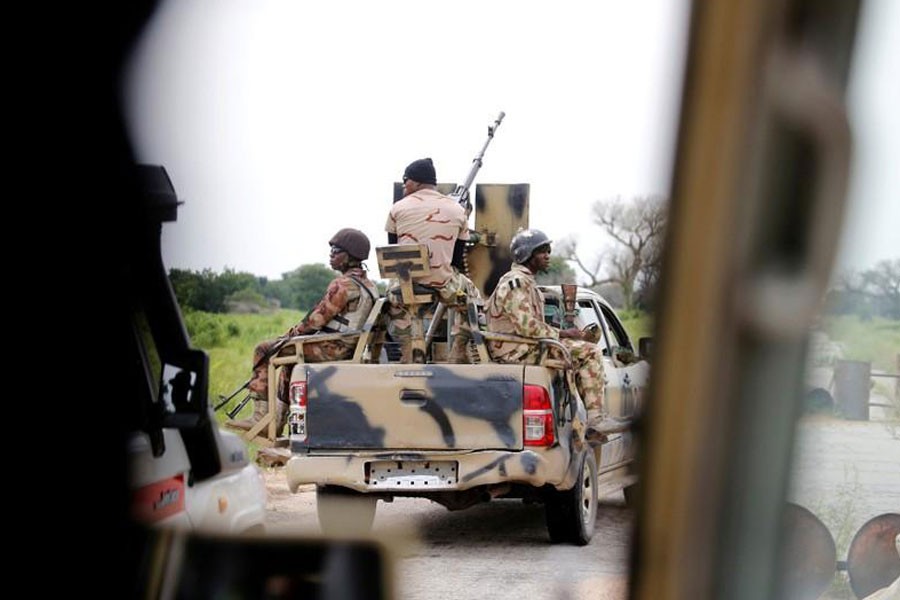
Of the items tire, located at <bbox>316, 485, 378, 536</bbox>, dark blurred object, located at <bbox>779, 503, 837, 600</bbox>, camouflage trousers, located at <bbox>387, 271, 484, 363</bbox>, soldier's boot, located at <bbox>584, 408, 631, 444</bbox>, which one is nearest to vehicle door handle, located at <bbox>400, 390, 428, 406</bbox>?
camouflage trousers, located at <bbox>387, 271, 484, 363</bbox>

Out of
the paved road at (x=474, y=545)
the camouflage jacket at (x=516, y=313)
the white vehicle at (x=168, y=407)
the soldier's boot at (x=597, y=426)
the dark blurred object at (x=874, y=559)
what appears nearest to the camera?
the white vehicle at (x=168, y=407)

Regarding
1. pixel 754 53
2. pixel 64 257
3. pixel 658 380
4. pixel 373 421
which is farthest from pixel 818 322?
pixel 373 421

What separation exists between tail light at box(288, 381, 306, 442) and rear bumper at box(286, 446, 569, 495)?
7.6 inches

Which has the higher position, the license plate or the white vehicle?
the white vehicle

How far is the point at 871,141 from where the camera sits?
1192mm

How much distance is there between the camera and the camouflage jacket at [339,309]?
8992 mm

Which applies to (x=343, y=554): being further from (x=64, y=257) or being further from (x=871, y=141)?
(x=871, y=141)

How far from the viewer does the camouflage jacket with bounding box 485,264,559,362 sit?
8.33 metres

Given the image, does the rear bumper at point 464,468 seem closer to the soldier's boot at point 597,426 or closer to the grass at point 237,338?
the soldier's boot at point 597,426

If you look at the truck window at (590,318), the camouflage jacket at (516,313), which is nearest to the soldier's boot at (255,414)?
the camouflage jacket at (516,313)

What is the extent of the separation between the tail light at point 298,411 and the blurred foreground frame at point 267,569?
18.2 ft

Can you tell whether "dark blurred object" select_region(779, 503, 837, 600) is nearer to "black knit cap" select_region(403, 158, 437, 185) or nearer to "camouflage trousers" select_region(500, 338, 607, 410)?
"camouflage trousers" select_region(500, 338, 607, 410)

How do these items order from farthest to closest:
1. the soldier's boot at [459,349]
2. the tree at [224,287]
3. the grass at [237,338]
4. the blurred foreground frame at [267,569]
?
the grass at [237,338], the tree at [224,287], the soldier's boot at [459,349], the blurred foreground frame at [267,569]

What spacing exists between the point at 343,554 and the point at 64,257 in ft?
2.92
